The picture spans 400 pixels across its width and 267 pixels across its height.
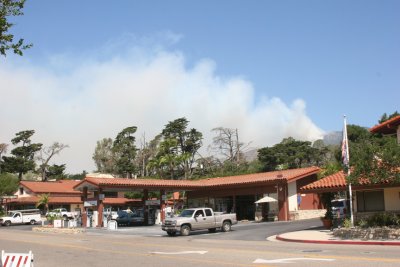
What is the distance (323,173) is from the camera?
145 ft

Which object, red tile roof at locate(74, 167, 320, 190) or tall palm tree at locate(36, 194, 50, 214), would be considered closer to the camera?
red tile roof at locate(74, 167, 320, 190)

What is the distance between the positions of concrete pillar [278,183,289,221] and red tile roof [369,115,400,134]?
14.3 m

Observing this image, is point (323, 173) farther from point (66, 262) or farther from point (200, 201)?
point (66, 262)

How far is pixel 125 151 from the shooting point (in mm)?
98375

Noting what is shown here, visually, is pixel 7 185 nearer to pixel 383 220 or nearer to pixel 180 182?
pixel 180 182

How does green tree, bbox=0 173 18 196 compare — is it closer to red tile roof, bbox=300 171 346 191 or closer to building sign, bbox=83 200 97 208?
building sign, bbox=83 200 97 208

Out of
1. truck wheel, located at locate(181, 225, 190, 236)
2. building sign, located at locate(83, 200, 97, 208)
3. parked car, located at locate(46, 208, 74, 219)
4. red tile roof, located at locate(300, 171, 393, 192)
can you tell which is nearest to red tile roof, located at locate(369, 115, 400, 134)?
red tile roof, located at locate(300, 171, 393, 192)

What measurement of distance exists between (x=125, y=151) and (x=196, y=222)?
226 feet

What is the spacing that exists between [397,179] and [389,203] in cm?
422

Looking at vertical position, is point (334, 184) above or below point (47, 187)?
below

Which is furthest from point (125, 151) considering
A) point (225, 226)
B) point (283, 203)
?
point (225, 226)

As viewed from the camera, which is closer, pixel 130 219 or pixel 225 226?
pixel 225 226

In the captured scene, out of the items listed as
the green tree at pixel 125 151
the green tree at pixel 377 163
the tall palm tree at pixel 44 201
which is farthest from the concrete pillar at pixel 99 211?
the green tree at pixel 125 151

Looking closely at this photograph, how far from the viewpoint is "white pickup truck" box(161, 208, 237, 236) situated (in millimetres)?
30641
